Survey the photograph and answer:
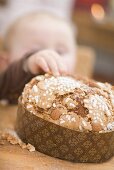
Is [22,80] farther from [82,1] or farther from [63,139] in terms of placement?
[82,1]

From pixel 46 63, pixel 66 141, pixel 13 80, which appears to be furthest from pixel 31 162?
pixel 13 80

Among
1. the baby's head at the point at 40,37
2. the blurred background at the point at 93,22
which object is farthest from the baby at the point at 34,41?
the blurred background at the point at 93,22

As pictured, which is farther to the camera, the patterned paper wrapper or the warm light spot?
the warm light spot

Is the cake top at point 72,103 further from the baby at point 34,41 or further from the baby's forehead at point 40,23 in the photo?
the baby's forehead at point 40,23

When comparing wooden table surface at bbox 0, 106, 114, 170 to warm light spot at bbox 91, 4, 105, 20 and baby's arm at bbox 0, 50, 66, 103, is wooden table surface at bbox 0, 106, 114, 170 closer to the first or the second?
baby's arm at bbox 0, 50, 66, 103

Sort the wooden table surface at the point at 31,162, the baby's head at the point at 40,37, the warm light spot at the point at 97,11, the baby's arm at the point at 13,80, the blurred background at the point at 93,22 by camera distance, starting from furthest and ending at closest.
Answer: the warm light spot at the point at 97,11
the blurred background at the point at 93,22
the baby's head at the point at 40,37
the baby's arm at the point at 13,80
the wooden table surface at the point at 31,162

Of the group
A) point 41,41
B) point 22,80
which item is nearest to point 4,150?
point 22,80

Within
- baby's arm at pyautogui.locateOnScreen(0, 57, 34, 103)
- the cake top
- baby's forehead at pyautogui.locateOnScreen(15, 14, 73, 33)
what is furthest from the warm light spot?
the cake top
